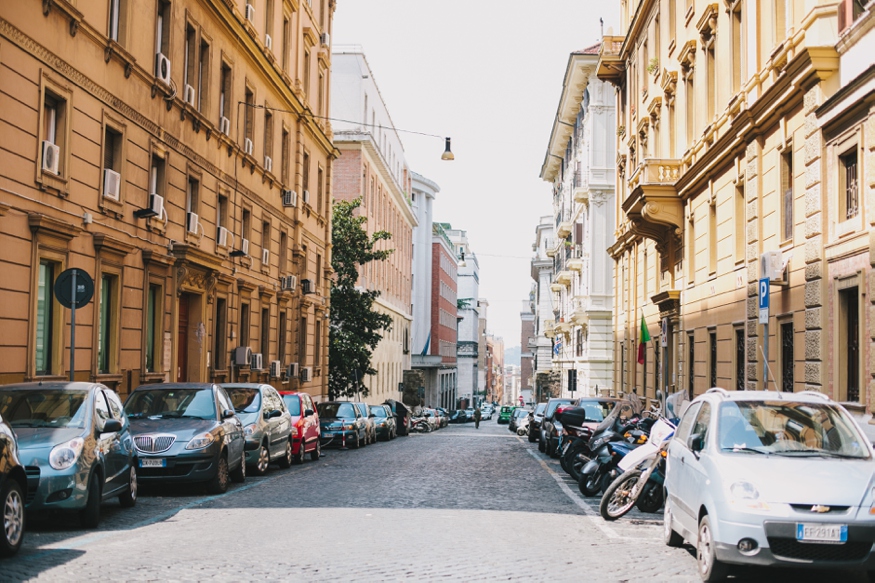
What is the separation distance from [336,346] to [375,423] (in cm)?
805

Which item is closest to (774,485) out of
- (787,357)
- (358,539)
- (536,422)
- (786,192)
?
(358,539)

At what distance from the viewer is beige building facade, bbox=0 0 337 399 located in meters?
16.1

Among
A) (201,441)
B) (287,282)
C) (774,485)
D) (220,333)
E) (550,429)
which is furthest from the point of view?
(287,282)

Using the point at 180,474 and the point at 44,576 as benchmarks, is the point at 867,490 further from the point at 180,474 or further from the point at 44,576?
the point at 180,474

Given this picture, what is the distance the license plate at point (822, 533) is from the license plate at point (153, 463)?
929cm

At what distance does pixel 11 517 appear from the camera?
9164 mm

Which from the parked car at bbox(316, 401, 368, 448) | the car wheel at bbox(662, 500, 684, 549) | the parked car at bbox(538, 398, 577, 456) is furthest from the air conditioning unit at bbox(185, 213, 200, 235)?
the car wheel at bbox(662, 500, 684, 549)

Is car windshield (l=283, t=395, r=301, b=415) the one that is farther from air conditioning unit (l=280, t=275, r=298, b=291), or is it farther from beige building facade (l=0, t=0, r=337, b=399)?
air conditioning unit (l=280, t=275, r=298, b=291)

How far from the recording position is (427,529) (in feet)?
37.7

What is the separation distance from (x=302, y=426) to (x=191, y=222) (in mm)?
5780

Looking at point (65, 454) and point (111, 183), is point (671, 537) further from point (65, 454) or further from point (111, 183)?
→ point (111, 183)

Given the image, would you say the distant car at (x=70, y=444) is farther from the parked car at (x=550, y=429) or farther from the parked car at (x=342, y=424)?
the parked car at (x=342, y=424)

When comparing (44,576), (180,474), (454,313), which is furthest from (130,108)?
(454,313)

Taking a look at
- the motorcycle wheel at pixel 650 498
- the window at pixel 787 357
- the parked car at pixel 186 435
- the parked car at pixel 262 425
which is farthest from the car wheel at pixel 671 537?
the parked car at pixel 262 425
